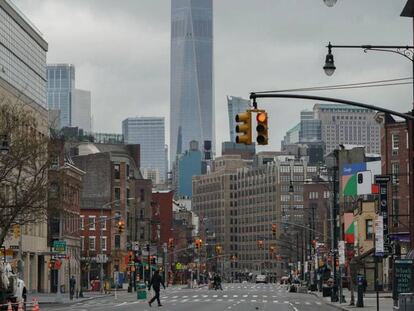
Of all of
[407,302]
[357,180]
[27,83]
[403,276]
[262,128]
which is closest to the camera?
[262,128]

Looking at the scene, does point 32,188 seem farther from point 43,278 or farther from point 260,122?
point 43,278

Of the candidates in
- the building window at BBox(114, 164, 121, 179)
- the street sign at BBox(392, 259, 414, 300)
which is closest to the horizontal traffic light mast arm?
the street sign at BBox(392, 259, 414, 300)

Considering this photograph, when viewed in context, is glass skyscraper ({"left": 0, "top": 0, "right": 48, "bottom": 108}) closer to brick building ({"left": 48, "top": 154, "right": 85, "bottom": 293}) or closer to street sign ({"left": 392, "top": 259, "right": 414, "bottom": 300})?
brick building ({"left": 48, "top": 154, "right": 85, "bottom": 293})

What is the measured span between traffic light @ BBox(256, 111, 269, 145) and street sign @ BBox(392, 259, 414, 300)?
15756 mm

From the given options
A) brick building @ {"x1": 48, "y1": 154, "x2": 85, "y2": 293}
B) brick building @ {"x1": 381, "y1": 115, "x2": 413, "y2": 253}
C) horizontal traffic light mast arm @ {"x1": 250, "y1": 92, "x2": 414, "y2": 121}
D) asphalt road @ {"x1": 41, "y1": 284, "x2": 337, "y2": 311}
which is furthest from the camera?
brick building @ {"x1": 381, "y1": 115, "x2": 413, "y2": 253}

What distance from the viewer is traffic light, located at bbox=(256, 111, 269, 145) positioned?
30.5 m

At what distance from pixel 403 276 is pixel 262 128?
54.1 feet

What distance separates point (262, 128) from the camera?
100 feet

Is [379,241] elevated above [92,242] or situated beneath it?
situated beneath

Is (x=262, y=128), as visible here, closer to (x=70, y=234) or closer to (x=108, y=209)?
(x=70, y=234)

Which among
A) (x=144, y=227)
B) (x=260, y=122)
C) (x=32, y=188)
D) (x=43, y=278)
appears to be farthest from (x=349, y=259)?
(x=144, y=227)

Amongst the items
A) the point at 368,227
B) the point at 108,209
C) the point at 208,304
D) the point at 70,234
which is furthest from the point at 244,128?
the point at 108,209

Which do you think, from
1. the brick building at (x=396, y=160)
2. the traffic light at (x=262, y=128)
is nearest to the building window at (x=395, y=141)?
the brick building at (x=396, y=160)

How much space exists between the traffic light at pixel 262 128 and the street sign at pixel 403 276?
51.7 feet
